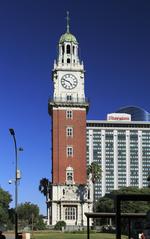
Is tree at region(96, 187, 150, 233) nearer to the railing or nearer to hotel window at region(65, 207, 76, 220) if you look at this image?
hotel window at region(65, 207, 76, 220)

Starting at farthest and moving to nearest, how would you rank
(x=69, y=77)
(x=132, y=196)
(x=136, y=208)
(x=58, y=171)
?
(x=69, y=77)
(x=58, y=171)
(x=136, y=208)
(x=132, y=196)

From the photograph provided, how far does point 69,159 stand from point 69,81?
19187mm

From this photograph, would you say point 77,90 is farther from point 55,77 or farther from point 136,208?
point 136,208

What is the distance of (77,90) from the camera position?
13625 centimetres

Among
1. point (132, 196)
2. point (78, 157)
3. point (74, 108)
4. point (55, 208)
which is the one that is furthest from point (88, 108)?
point (132, 196)

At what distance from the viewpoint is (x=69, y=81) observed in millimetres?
138125

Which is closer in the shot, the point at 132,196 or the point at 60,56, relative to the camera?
the point at 132,196

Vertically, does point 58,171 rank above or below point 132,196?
above

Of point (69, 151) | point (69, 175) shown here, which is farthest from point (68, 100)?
point (69, 175)

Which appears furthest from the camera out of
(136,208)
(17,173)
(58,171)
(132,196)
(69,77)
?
(69,77)

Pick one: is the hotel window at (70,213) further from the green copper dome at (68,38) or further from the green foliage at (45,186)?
the green copper dome at (68,38)

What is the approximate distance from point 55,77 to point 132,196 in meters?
120

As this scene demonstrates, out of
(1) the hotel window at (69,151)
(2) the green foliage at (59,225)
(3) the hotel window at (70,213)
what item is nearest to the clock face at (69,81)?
(1) the hotel window at (69,151)

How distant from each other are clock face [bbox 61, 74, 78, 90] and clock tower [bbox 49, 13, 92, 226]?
6.04 ft
